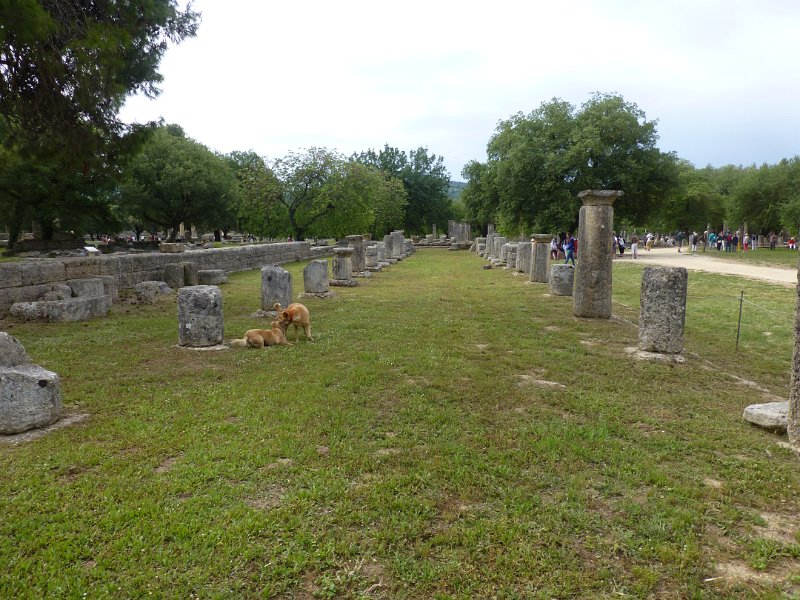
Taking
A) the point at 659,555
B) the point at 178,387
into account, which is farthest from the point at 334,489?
the point at 178,387

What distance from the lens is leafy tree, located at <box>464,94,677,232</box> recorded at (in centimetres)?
2830

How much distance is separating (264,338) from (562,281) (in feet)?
30.5

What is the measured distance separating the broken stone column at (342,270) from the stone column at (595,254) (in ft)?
27.3

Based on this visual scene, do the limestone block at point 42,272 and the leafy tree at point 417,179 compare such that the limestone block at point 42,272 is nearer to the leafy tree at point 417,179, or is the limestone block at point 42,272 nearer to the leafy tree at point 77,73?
the leafy tree at point 77,73

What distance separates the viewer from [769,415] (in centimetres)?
506

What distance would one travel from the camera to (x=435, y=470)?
4.10 m

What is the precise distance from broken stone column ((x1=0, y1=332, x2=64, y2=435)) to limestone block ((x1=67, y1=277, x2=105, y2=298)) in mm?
7334

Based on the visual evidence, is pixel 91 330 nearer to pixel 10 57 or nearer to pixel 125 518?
pixel 10 57

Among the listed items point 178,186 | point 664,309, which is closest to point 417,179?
point 178,186

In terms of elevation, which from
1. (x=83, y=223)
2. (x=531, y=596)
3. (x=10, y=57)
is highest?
(x=10, y=57)

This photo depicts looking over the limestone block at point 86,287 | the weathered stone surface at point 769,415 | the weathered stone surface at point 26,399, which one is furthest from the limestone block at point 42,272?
the weathered stone surface at point 769,415

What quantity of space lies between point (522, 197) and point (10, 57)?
25221 millimetres

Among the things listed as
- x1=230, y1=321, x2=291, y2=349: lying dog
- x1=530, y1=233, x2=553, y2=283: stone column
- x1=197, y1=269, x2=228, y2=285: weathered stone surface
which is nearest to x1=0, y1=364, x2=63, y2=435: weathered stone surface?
x1=230, y1=321, x2=291, y2=349: lying dog

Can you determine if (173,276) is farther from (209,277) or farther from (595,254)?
(595,254)
